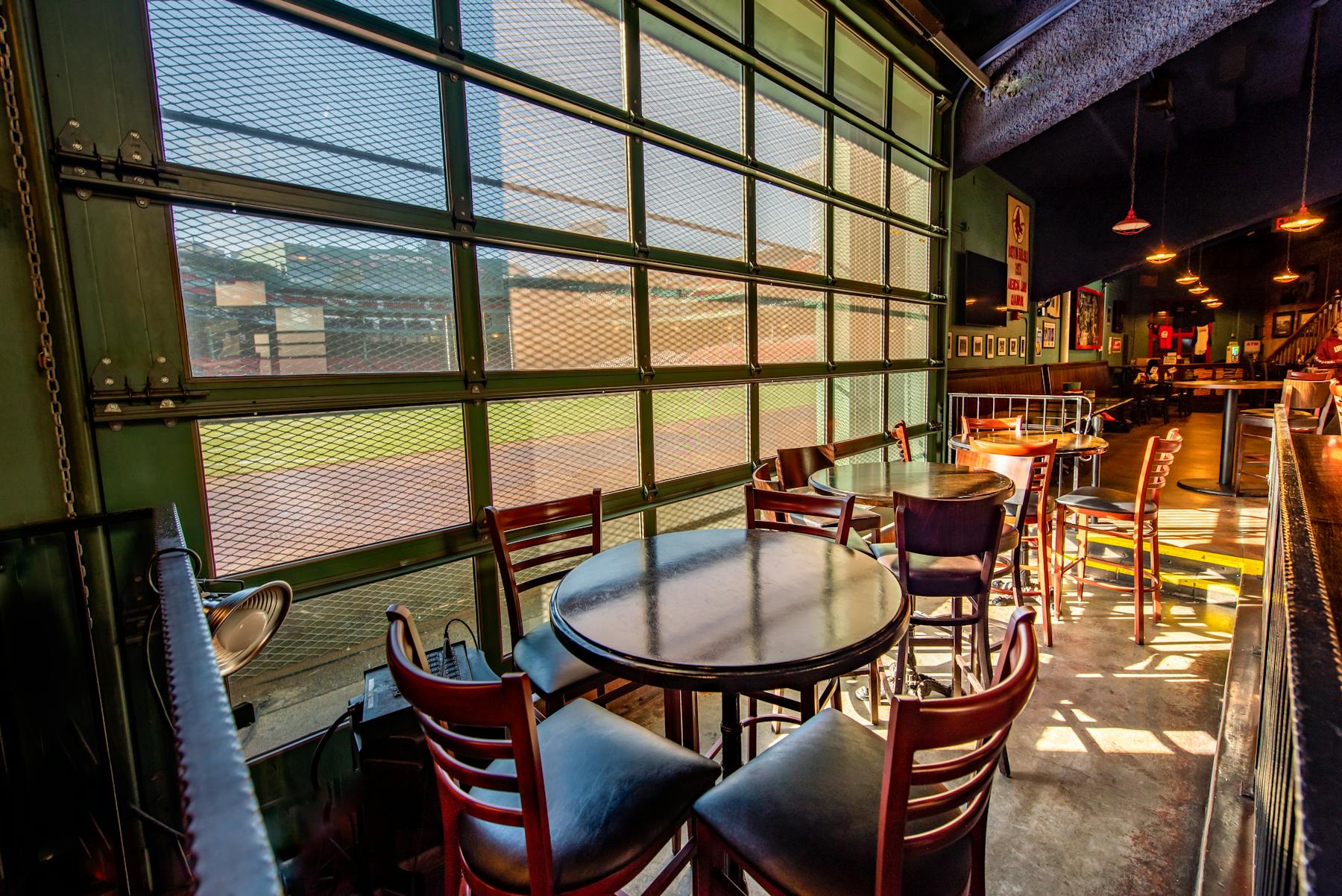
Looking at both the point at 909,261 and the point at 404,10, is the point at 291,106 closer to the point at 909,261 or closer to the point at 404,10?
the point at 404,10

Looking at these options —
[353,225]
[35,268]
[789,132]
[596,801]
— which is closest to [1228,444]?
[789,132]

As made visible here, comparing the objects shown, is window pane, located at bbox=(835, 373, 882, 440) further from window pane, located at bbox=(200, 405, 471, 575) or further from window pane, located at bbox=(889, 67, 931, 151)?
window pane, located at bbox=(200, 405, 471, 575)

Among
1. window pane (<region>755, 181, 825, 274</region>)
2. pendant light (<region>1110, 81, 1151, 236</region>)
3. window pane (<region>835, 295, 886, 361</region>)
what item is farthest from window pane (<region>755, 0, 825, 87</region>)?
pendant light (<region>1110, 81, 1151, 236</region>)

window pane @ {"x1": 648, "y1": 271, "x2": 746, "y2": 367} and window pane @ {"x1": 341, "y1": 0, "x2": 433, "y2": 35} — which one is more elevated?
window pane @ {"x1": 341, "y1": 0, "x2": 433, "y2": 35}

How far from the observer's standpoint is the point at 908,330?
15.5 feet

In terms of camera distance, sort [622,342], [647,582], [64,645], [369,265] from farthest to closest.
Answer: [622,342] → [369,265] → [647,582] → [64,645]

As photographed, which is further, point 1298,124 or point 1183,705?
point 1298,124

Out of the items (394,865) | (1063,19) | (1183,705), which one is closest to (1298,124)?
(1063,19)

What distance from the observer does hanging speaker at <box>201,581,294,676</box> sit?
1142mm

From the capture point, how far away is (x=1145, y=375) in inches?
497

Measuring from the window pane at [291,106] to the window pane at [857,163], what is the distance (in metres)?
2.74

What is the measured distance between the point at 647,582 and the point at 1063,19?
195 inches

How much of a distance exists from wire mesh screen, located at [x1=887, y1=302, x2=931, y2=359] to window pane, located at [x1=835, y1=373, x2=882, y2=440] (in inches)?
14.8

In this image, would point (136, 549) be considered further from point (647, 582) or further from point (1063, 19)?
point (1063, 19)
